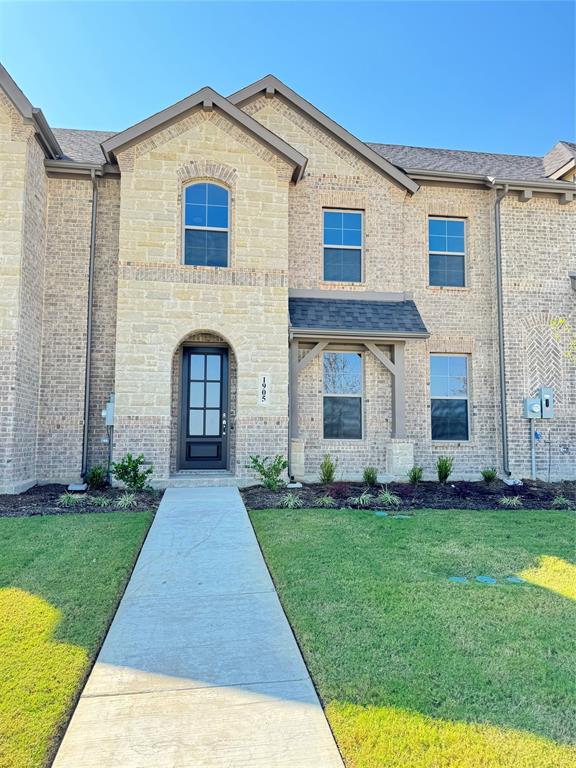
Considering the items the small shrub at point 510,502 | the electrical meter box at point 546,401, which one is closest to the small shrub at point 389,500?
the small shrub at point 510,502

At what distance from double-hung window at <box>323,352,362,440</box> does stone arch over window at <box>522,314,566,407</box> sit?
13.0 feet

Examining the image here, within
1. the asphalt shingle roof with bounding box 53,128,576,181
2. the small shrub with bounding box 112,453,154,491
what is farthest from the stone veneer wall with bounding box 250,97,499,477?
the small shrub with bounding box 112,453,154,491

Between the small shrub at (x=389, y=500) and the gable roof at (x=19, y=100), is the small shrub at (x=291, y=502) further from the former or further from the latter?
the gable roof at (x=19, y=100)

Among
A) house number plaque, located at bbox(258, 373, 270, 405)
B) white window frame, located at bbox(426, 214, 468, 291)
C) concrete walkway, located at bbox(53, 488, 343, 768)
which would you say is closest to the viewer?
concrete walkway, located at bbox(53, 488, 343, 768)

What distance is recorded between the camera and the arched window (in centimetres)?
1007

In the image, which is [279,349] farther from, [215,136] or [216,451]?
[215,136]

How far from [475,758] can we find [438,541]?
12.7 ft

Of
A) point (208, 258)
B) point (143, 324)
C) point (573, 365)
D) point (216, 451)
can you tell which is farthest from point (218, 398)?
point (573, 365)

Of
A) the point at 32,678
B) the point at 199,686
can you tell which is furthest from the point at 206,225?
the point at 199,686

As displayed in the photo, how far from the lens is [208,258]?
10.1m

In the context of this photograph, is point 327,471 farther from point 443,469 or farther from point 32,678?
point 32,678

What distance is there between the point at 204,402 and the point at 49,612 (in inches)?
269

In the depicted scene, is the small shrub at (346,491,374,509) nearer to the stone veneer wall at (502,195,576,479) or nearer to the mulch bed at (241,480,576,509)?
the mulch bed at (241,480,576,509)

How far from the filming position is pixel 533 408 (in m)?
11.1
